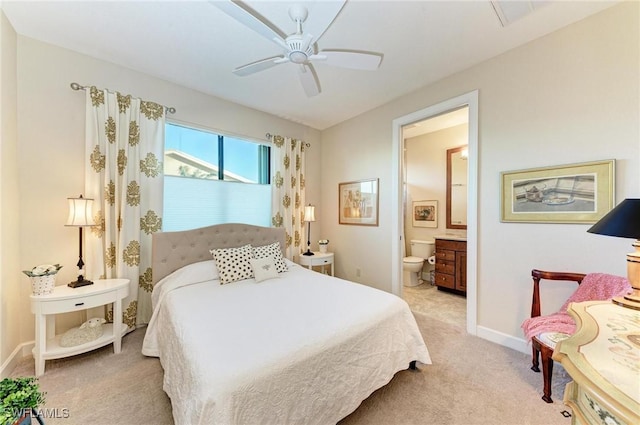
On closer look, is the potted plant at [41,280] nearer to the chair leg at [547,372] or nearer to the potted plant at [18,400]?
the potted plant at [18,400]

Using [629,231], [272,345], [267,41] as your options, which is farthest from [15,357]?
[629,231]

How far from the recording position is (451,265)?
13.0 feet

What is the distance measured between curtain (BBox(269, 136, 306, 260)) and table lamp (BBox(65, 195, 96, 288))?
2.01 m

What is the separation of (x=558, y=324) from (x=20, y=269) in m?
4.32

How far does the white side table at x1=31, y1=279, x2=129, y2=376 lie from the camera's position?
1900 mm

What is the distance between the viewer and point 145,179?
2688mm

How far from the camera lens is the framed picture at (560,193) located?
1.89 m

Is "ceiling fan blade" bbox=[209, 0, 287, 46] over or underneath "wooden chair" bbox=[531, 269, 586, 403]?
over

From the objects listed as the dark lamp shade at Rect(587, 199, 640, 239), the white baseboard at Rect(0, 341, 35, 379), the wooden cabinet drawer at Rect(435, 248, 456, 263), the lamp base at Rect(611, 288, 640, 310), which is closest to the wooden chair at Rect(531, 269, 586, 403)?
the lamp base at Rect(611, 288, 640, 310)

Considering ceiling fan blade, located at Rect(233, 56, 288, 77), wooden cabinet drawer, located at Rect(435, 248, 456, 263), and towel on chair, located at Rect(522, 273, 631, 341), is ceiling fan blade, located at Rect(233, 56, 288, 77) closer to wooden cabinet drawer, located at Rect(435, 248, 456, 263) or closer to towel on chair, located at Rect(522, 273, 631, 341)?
towel on chair, located at Rect(522, 273, 631, 341)

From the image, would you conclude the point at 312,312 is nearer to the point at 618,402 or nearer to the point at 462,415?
the point at 462,415

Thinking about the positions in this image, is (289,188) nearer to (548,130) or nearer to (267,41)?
(267,41)

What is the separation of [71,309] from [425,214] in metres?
5.04

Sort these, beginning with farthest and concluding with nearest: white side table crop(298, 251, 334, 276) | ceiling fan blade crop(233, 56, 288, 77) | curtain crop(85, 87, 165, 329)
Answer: white side table crop(298, 251, 334, 276) < curtain crop(85, 87, 165, 329) < ceiling fan blade crop(233, 56, 288, 77)
